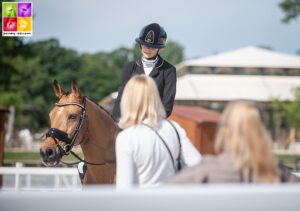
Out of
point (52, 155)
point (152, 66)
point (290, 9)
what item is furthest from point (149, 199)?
point (290, 9)

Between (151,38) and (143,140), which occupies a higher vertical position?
(151,38)

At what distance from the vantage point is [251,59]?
237ft

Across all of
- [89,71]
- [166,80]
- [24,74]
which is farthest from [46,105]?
[166,80]

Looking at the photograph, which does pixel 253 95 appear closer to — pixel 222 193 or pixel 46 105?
pixel 46 105

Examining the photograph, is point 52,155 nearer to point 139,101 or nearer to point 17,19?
point 139,101

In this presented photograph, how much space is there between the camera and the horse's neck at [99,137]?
626 centimetres

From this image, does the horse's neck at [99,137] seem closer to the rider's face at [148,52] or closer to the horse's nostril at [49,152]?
the horse's nostril at [49,152]

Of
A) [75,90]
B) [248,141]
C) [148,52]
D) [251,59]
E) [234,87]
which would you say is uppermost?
[251,59]

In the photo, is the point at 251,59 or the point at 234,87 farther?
the point at 251,59

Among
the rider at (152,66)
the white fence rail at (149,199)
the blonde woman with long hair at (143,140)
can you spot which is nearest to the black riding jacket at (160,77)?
the rider at (152,66)

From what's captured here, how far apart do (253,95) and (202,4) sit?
33904 mm

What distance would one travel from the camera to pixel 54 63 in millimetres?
89125

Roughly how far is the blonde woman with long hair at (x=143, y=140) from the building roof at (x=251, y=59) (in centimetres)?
6397

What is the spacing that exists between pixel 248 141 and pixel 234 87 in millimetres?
64635
